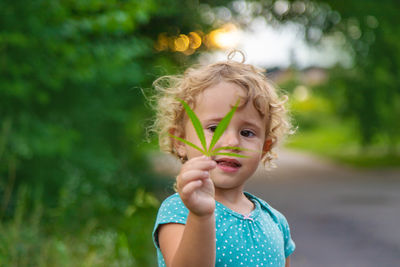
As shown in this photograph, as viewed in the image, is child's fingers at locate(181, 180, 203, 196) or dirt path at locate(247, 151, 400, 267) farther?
dirt path at locate(247, 151, 400, 267)

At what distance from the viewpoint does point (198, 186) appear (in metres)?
1.33

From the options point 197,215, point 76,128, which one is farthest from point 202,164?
point 76,128

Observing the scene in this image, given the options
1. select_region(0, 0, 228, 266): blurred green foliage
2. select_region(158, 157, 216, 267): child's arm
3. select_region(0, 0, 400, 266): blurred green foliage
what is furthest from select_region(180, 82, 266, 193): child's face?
select_region(0, 0, 228, 266): blurred green foliage

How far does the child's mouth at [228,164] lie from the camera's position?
1.72 m

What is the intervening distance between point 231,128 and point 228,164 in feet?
0.36

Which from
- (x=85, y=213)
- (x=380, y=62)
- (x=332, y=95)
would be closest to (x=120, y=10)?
(x=85, y=213)

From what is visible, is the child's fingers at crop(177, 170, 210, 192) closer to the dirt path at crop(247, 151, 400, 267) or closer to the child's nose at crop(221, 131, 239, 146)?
the child's nose at crop(221, 131, 239, 146)

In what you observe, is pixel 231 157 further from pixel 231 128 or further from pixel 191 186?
pixel 191 186

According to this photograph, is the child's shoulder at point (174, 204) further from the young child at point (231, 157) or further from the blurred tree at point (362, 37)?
the blurred tree at point (362, 37)

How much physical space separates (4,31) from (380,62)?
39.4 ft

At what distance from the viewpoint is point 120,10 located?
5.16 metres

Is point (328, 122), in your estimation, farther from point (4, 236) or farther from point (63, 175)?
point (4, 236)

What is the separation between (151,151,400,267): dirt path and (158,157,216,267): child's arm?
86cm

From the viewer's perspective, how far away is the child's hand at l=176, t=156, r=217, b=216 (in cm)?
133
